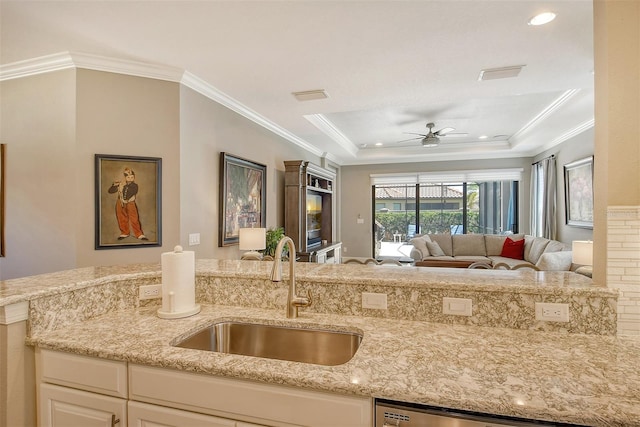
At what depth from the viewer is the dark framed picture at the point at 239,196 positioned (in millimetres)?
3504

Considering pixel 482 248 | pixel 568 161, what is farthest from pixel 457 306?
pixel 482 248

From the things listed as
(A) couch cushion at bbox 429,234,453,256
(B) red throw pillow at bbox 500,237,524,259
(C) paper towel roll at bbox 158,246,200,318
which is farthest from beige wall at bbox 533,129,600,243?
(C) paper towel roll at bbox 158,246,200,318

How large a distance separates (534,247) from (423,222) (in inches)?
101

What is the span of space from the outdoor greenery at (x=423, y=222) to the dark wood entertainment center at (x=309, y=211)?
1.56 m

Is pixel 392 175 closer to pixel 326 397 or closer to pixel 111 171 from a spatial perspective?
pixel 111 171

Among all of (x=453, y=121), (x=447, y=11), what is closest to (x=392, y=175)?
(x=453, y=121)

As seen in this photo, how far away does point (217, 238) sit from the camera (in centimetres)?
347

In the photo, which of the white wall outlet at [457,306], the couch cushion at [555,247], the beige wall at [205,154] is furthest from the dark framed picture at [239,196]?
the couch cushion at [555,247]

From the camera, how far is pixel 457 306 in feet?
4.55

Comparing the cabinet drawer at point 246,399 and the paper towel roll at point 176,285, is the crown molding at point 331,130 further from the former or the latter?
the cabinet drawer at point 246,399

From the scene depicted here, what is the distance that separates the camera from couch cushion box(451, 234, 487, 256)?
636 centimetres

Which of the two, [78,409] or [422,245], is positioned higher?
[422,245]

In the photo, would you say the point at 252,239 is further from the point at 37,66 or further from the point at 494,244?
the point at 494,244

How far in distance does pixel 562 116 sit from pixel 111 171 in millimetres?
5480
